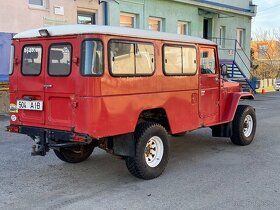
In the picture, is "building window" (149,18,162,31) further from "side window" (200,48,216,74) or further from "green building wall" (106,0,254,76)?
"side window" (200,48,216,74)

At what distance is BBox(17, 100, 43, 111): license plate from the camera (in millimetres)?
5865

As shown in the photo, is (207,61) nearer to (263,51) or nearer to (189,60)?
(189,60)

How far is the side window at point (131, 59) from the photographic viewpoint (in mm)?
5593

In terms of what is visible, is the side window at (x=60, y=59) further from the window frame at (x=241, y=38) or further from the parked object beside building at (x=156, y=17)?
the window frame at (x=241, y=38)

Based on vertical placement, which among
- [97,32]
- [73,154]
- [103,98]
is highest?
[97,32]

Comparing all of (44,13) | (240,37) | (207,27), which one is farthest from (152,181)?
(240,37)

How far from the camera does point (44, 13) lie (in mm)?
13516

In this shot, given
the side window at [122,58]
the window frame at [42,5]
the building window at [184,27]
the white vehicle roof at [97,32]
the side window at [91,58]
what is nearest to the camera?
the side window at [91,58]

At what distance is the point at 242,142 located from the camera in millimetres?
8516

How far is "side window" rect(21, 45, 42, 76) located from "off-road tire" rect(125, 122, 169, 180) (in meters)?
1.78

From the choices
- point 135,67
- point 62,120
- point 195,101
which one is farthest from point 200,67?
point 62,120

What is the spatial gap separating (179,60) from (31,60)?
96.2 inches

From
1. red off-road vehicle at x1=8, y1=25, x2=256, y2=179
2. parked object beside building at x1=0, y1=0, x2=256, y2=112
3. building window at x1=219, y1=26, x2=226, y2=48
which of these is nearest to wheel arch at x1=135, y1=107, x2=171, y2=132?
red off-road vehicle at x1=8, y1=25, x2=256, y2=179

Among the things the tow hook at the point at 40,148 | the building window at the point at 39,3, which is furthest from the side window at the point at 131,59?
the building window at the point at 39,3
